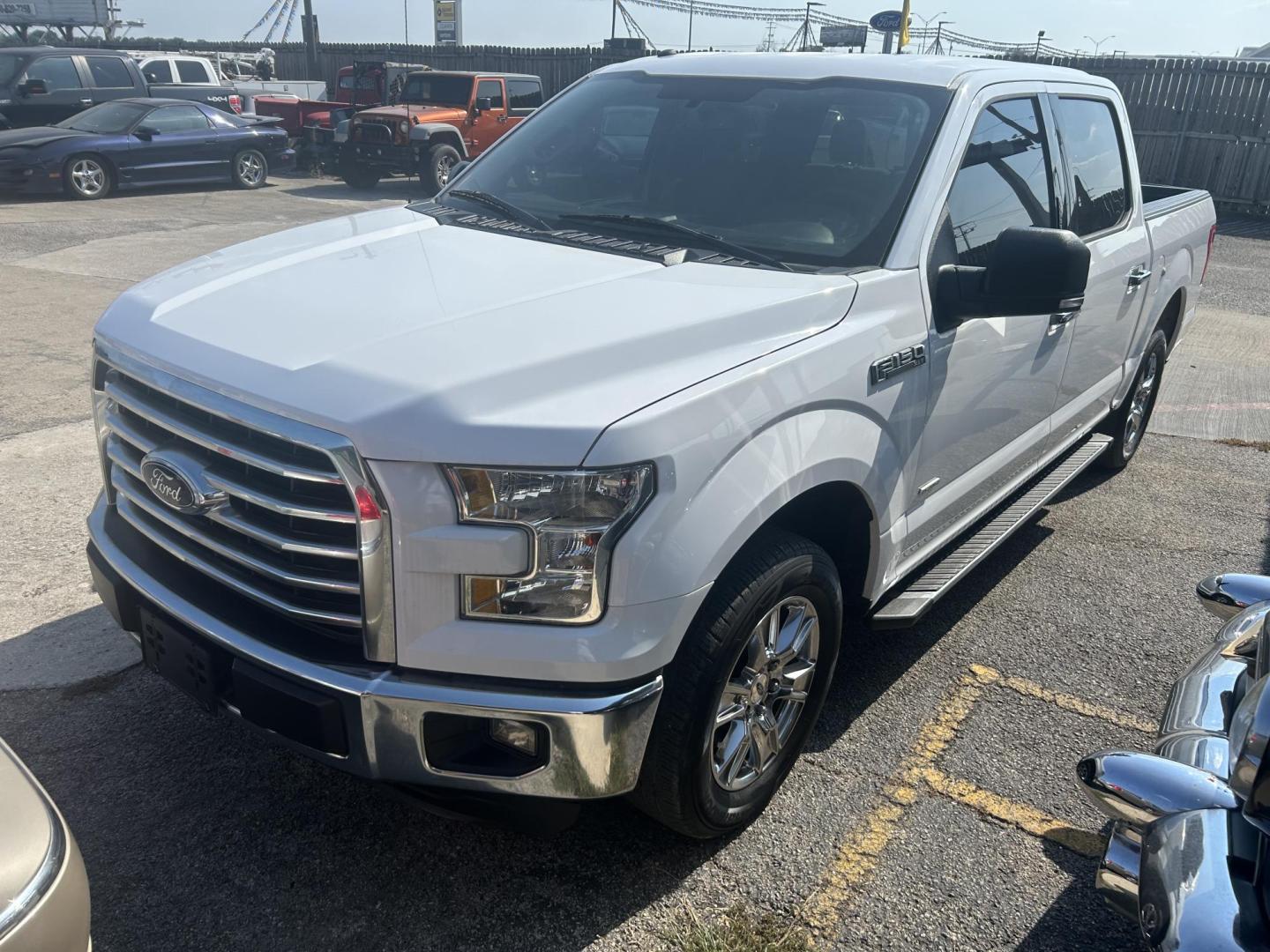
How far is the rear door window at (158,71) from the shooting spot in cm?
2080

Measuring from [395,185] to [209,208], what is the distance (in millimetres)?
5331

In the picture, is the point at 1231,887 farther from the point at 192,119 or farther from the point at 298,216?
the point at 192,119

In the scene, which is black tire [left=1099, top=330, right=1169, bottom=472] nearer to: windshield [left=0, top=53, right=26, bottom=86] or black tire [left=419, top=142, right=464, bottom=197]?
black tire [left=419, top=142, right=464, bottom=197]

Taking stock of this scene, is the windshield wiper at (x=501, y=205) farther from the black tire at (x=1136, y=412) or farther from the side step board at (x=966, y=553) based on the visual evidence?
the black tire at (x=1136, y=412)

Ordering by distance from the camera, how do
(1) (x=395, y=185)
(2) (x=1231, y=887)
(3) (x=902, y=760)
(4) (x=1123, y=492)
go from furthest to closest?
(1) (x=395, y=185), (4) (x=1123, y=492), (3) (x=902, y=760), (2) (x=1231, y=887)

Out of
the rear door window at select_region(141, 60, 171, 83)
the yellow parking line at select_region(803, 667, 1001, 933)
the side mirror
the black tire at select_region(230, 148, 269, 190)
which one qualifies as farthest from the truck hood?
the rear door window at select_region(141, 60, 171, 83)

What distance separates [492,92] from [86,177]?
6.45m

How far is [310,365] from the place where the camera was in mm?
Result: 2250

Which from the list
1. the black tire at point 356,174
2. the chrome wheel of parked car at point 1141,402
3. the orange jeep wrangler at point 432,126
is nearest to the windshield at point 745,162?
the chrome wheel of parked car at point 1141,402

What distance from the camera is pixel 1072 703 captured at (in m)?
3.58

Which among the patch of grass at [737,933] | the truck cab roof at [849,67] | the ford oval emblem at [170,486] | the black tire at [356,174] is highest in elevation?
the truck cab roof at [849,67]

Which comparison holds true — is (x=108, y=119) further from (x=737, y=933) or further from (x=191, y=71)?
(x=737, y=933)

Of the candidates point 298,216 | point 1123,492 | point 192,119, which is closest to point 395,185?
point 192,119

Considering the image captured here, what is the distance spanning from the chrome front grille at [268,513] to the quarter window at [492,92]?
624 inches
